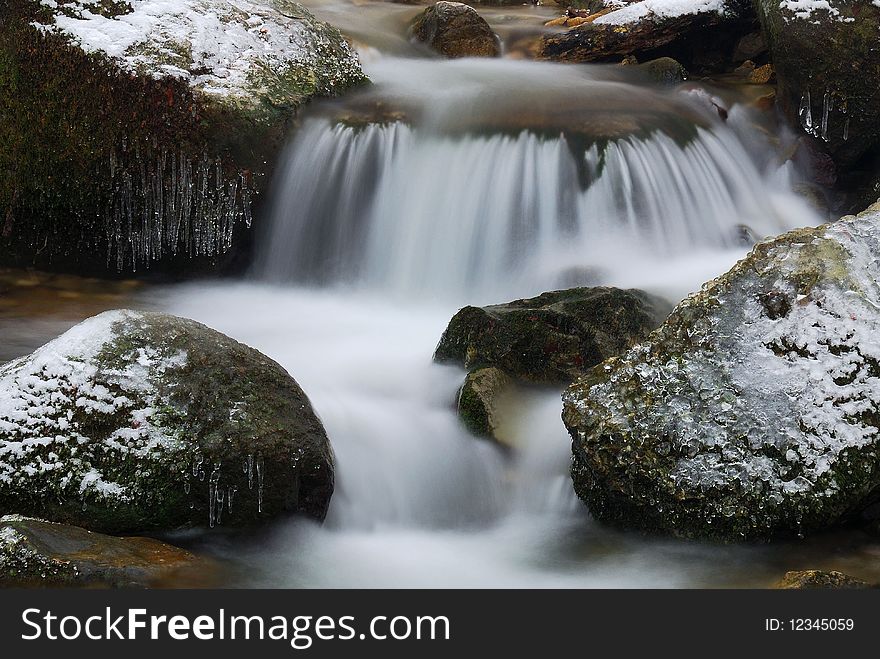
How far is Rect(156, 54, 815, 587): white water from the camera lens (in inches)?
195

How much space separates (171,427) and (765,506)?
2.30 meters

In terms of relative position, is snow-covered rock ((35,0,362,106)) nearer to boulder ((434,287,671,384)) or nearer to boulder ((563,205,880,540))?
boulder ((434,287,671,384))

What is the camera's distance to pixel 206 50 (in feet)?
25.0

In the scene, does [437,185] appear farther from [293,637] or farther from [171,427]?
[293,637]

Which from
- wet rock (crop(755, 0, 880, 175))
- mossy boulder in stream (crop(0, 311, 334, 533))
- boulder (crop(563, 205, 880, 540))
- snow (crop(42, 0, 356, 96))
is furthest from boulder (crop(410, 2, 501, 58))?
mossy boulder in stream (crop(0, 311, 334, 533))

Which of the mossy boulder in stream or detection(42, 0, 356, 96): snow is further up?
detection(42, 0, 356, 96): snow

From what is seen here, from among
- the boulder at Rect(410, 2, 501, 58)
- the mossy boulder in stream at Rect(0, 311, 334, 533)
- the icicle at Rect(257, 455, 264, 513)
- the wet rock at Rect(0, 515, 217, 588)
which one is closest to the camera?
the wet rock at Rect(0, 515, 217, 588)

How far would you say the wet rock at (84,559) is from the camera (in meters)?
3.31

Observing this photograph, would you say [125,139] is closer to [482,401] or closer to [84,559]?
[482,401]

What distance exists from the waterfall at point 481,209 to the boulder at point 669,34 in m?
2.05

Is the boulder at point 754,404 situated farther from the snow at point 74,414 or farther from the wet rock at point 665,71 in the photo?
the wet rock at point 665,71

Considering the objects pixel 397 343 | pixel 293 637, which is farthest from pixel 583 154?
pixel 293 637

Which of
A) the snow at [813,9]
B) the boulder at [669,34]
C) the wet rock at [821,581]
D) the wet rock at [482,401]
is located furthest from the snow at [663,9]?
the wet rock at [821,581]

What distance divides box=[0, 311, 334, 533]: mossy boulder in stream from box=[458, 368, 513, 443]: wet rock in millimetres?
874
